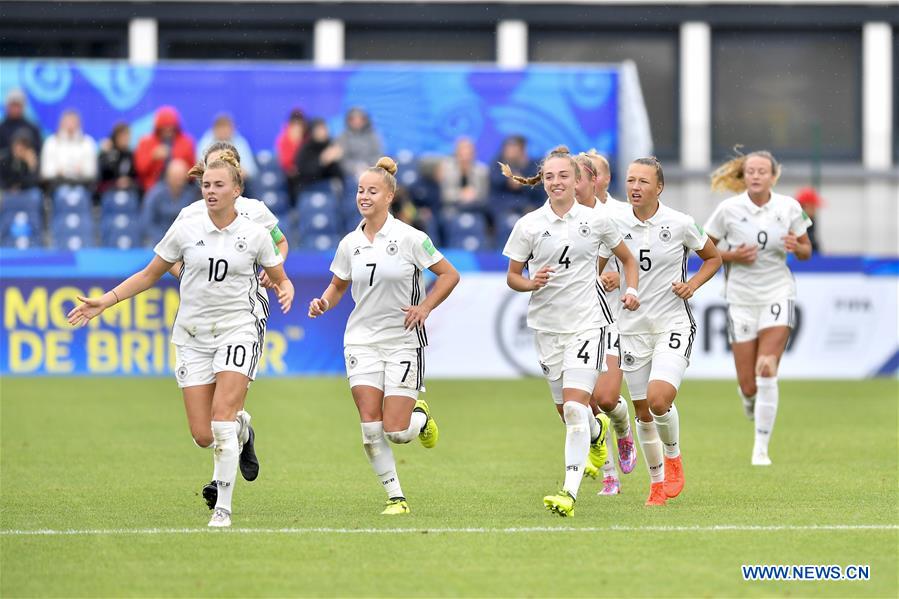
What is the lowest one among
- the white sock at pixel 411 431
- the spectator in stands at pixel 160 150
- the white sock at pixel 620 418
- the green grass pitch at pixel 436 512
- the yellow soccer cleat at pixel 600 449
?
the green grass pitch at pixel 436 512

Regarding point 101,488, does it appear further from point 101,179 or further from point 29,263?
point 101,179

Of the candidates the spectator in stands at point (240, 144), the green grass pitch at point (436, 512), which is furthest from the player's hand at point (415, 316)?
the spectator in stands at point (240, 144)

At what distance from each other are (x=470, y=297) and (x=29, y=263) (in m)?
5.27

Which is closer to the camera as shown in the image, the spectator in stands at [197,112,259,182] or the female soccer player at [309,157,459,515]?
the female soccer player at [309,157,459,515]

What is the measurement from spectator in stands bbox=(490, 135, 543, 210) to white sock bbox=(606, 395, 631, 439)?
461 inches

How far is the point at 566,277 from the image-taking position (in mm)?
9836

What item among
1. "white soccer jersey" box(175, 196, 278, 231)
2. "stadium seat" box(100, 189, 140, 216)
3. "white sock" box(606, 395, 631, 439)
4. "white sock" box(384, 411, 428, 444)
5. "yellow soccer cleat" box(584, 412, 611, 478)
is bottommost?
"yellow soccer cleat" box(584, 412, 611, 478)

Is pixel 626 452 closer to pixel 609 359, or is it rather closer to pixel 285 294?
pixel 609 359

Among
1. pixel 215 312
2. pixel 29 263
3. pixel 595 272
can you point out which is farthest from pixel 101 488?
pixel 29 263

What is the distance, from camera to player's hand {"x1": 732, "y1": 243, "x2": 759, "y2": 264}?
12578mm

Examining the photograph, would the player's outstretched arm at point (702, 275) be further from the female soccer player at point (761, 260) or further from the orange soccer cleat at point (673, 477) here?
the female soccer player at point (761, 260)

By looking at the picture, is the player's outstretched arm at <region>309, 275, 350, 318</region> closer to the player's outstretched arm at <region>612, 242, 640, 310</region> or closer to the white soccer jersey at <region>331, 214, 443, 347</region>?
the white soccer jersey at <region>331, 214, 443, 347</region>

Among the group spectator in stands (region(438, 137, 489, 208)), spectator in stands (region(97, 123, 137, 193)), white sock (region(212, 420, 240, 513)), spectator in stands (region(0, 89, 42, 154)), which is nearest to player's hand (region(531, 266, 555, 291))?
white sock (region(212, 420, 240, 513))

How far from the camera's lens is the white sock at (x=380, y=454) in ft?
31.4
